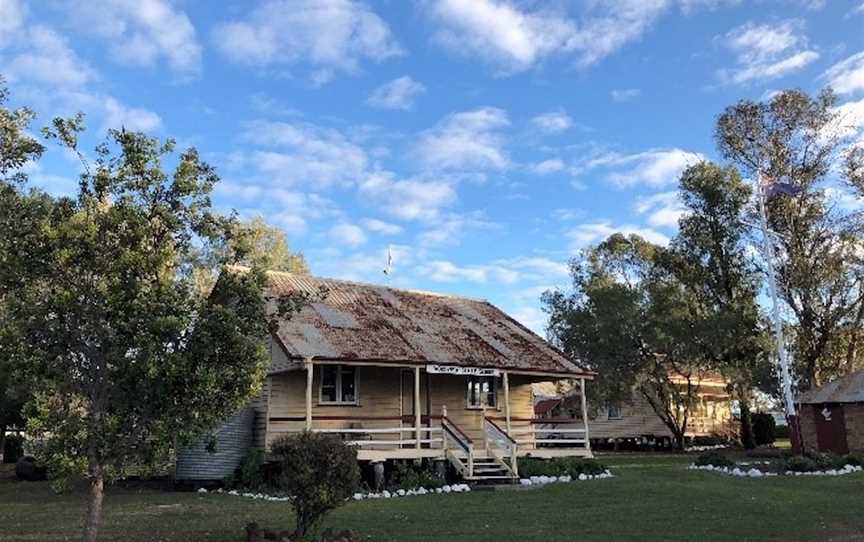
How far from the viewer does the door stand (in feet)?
92.4

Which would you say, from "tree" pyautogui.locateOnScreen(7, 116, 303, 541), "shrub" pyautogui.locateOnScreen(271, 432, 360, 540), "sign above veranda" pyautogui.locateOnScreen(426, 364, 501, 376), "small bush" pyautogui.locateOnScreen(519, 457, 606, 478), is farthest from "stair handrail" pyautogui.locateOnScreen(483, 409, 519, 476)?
"tree" pyautogui.locateOnScreen(7, 116, 303, 541)

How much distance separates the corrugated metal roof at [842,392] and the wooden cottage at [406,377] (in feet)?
34.4

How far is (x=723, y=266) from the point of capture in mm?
40031

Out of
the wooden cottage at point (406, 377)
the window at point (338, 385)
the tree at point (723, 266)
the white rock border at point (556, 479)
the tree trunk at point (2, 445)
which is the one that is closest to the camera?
the white rock border at point (556, 479)

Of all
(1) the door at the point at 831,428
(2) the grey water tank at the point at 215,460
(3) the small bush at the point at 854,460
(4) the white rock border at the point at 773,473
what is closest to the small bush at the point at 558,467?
(4) the white rock border at the point at 773,473

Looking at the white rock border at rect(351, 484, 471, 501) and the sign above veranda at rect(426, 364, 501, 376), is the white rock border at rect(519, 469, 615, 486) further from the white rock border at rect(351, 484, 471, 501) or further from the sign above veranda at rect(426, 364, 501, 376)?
the sign above veranda at rect(426, 364, 501, 376)

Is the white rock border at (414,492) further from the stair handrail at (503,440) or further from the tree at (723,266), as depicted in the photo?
the tree at (723,266)

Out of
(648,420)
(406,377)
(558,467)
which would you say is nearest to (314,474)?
(558,467)

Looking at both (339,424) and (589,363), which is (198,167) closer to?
(339,424)

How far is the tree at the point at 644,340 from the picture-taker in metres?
37.9

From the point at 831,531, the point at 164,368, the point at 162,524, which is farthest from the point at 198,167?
the point at 831,531

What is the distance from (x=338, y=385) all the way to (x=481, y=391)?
549 cm

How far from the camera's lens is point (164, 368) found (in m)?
8.68

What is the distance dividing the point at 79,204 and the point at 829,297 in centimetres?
3657
